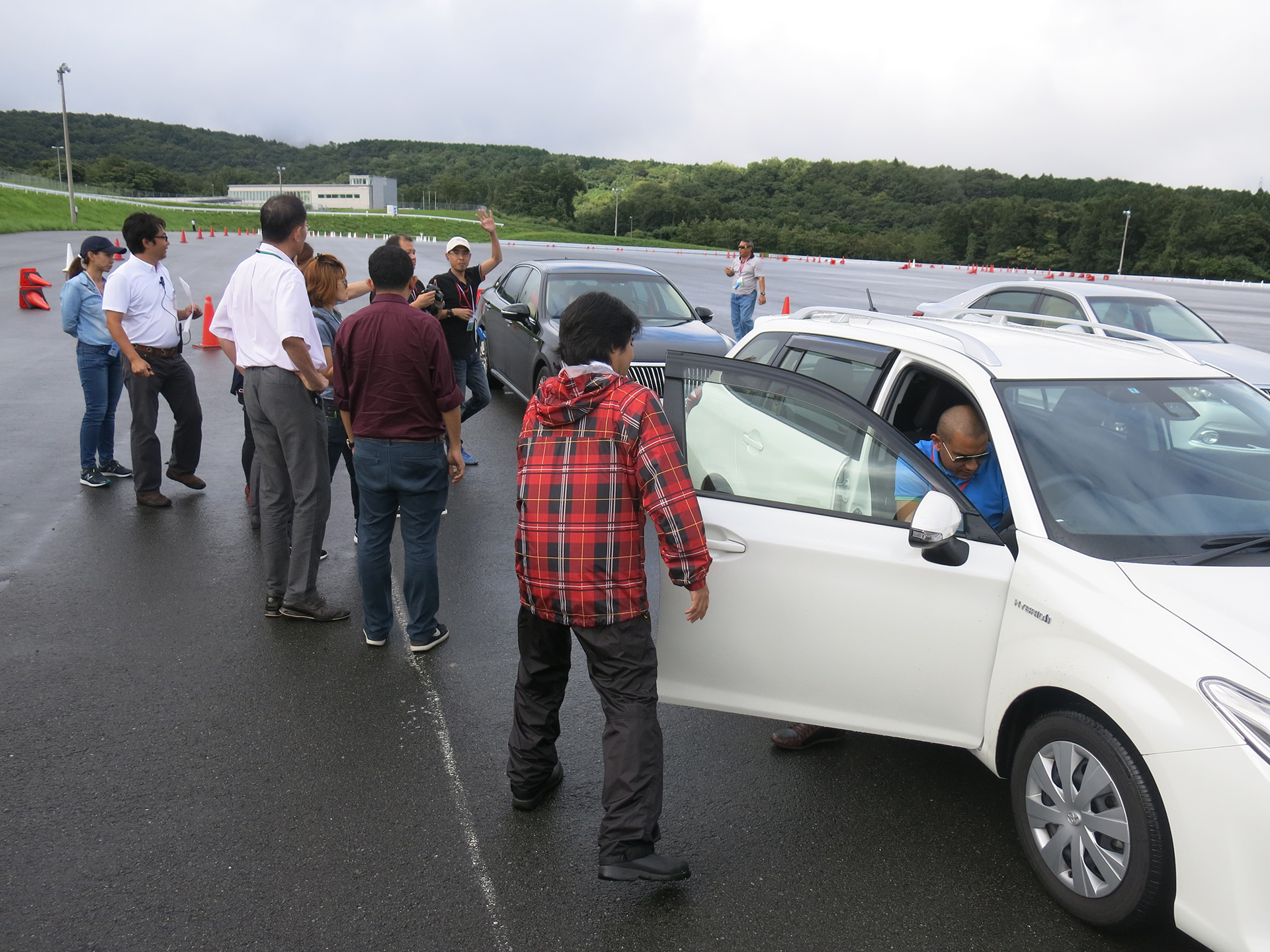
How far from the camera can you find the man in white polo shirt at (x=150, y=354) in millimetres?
6250

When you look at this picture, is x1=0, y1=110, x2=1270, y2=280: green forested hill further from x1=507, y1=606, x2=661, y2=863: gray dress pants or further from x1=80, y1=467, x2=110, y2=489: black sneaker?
x1=507, y1=606, x2=661, y2=863: gray dress pants

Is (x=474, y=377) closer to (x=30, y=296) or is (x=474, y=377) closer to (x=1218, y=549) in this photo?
(x=1218, y=549)

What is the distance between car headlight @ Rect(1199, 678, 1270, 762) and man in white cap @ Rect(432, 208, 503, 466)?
5887 mm

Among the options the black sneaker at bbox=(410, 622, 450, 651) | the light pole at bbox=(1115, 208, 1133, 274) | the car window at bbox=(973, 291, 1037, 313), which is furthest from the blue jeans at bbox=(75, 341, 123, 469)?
the light pole at bbox=(1115, 208, 1133, 274)

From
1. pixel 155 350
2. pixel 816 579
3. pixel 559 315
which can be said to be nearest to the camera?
pixel 816 579

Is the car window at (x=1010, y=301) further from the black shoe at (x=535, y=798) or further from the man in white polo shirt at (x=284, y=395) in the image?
the black shoe at (x=535, y=798)

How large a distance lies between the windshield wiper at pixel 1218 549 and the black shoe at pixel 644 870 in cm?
177

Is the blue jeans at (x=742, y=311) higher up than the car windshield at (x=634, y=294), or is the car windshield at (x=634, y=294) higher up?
the car windshield at (x=634, y=294)

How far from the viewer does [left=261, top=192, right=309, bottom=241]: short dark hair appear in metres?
4.72

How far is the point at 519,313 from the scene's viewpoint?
9492 millimetres

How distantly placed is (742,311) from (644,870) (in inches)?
544

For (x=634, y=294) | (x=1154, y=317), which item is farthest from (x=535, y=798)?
(x=1154, y=317)

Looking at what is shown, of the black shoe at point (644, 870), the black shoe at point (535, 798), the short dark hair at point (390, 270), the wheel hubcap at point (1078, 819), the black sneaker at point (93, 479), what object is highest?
the short dark hair at point (390, 270)

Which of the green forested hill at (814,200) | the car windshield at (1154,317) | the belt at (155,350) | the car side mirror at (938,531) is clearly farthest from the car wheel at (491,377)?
the green forested hill at (814,200)
